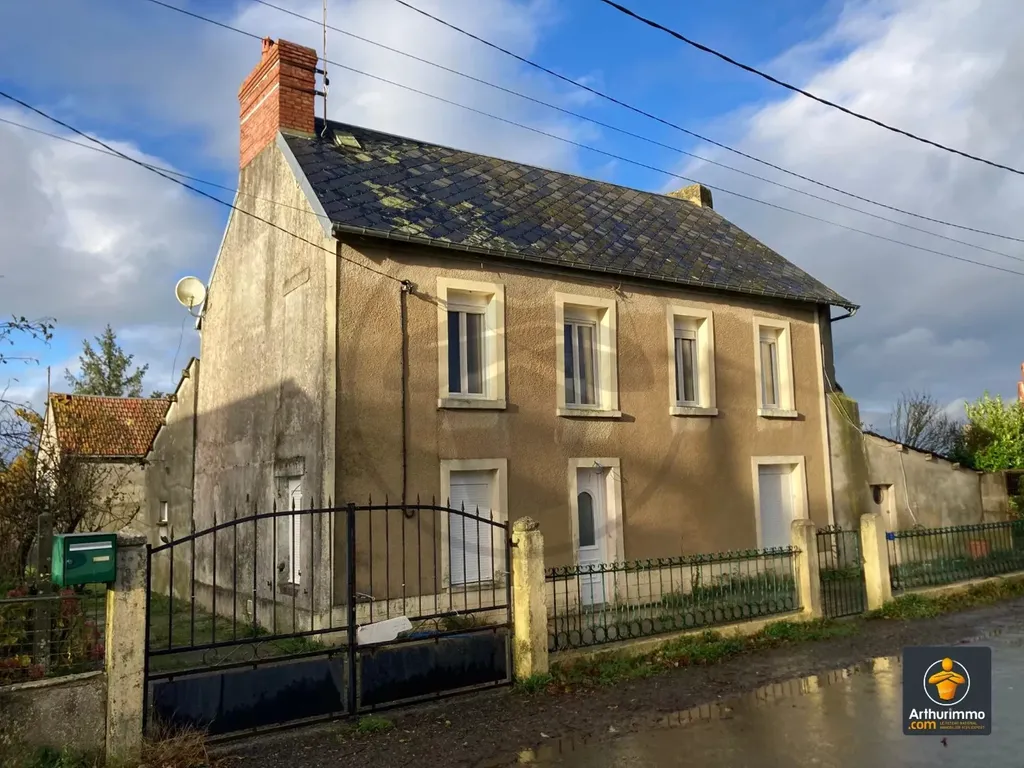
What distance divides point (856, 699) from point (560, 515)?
5209 mm

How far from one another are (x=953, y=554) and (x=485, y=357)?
8443 mm

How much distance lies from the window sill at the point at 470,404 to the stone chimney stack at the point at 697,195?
33.3 feet

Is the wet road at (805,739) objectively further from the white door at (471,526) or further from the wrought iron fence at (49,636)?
the white door at (471,526)

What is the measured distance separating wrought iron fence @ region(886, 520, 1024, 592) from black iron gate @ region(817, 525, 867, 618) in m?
0.61

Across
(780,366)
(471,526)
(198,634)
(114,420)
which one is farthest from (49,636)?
(114,420)

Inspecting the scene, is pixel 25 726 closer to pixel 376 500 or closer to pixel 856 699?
pixel 376 500

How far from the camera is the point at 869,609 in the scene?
11805 mm

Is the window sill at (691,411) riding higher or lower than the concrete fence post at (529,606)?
higher

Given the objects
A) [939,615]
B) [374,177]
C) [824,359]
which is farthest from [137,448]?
[939,615]

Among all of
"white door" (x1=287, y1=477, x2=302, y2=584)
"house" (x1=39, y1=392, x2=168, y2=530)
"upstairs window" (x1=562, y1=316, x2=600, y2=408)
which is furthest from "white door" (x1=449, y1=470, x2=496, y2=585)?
"house" (x1=39, y1=392, x2=168, y2=530)

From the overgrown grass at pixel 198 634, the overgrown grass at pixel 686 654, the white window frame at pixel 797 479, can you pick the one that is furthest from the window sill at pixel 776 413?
the overgrown grass at pixel 198 634

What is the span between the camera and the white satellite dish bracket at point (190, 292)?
1491 cm

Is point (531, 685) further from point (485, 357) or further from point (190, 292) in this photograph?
point (190, 292)

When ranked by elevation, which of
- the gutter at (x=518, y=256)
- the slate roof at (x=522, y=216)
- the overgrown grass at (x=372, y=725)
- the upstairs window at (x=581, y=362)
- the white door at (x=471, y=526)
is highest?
the slate roof at (x=522, y=216)
